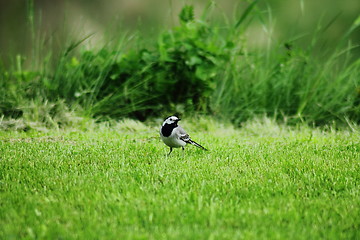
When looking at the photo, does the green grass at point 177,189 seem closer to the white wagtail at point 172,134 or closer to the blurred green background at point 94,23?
the white wagtail at point 172,134

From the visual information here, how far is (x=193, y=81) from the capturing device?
291 inches

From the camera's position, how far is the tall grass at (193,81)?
717 cm

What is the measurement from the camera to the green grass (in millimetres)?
2875

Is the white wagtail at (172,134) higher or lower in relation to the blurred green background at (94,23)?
lower

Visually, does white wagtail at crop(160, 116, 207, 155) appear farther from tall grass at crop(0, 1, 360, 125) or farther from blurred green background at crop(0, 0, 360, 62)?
blurred green background at crop(0, 0, 360, 62)

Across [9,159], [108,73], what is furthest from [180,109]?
[9,159]

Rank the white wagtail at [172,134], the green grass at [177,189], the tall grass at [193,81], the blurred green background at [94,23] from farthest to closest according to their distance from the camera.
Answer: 1. the blurred green background at [94,23]
2. the tall grass at [193,81]
3. the white wagtail at [172,134]
4. the green grass at [177,189]

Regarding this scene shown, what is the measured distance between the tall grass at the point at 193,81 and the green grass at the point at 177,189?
68.2 inches

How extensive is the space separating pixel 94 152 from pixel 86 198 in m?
1.54

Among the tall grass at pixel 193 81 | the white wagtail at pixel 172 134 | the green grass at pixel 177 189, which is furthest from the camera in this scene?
the tall grass at pixel 193 81

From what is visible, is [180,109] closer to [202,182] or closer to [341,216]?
[202,182]

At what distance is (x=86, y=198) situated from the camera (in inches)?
132

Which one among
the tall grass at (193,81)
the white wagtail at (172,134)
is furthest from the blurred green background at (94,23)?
the white wagtail at (172,134)

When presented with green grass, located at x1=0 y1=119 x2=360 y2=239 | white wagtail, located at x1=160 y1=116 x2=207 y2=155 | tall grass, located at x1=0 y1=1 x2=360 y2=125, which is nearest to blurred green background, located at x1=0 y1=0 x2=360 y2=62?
tall grass, located at x1=0 y1=1 x2=360 y2=125
